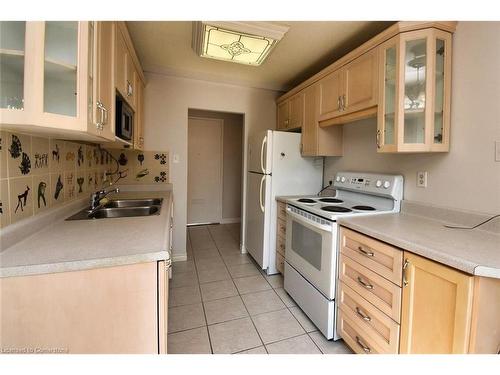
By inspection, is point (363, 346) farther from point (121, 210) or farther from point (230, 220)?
point (230, 220)

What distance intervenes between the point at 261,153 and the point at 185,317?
1685 mm

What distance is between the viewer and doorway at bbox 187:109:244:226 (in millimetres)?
4500

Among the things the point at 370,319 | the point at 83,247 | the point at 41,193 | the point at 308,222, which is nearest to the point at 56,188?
the point at 41,193

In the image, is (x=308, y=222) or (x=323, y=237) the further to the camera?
(x=308, y=222)

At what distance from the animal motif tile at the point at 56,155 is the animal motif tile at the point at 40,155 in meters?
0.04

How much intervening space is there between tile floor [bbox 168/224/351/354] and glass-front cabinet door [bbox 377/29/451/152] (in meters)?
1.43

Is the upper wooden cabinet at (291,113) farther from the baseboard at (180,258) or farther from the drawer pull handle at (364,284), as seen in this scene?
the baseboard at (180,258)

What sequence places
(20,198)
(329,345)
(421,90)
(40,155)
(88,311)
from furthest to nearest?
(329,345)
(421,90)
(40,155)
(20,198)
(88,311)

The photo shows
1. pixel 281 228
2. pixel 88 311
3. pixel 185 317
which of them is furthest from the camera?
pixel 281 228

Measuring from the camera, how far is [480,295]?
2.83 ft

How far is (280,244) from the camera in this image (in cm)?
249

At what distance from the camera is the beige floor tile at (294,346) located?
4.93 ft

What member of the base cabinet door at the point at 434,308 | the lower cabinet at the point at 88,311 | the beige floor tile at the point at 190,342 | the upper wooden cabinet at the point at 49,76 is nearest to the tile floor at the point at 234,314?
the beige floor tile at the point at 190,342

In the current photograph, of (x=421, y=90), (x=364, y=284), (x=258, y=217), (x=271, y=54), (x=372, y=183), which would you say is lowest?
(x=364, y=284)
